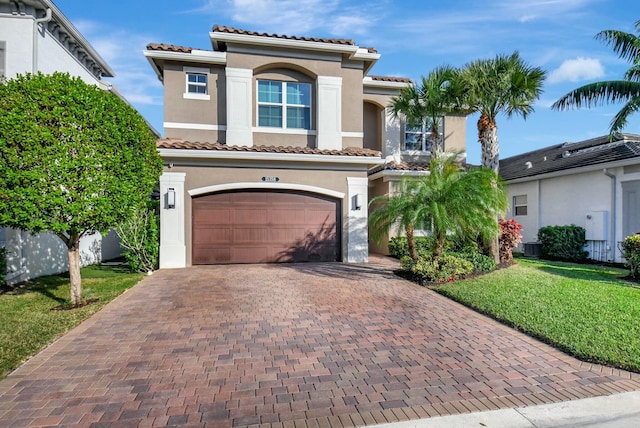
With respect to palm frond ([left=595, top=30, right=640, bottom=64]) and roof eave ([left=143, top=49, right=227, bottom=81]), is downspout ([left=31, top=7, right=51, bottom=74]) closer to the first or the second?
roof eave ([left=143, top=49, right=227, bottom=81])

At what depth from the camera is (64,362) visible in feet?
15.1

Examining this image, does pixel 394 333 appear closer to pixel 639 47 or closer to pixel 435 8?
pixel 435 8

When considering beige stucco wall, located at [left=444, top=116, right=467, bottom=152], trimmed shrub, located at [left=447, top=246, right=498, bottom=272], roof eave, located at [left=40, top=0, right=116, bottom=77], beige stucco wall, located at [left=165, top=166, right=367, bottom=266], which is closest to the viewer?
trimmed shrub, located at [left=447, top=246, right=498, bottom=272]

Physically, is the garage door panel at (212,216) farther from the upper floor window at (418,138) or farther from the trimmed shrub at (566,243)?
the trimmed shrub at (566,243)

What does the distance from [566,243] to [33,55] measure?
780 inches

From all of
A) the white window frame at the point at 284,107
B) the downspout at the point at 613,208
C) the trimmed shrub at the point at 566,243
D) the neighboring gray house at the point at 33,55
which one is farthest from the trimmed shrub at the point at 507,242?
the neighboring gray house at the point at 33,55

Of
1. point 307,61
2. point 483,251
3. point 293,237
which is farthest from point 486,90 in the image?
point 293,237

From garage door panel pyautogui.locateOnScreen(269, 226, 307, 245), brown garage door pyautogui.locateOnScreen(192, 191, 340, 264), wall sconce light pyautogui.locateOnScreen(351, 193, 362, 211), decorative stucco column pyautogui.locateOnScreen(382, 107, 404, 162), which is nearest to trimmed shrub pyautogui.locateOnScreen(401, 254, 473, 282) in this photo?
wall sconce light pyautogui.locateOnScreen(351, 193, 362, 211)

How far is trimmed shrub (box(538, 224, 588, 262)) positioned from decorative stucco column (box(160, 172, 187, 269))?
14.7 meters

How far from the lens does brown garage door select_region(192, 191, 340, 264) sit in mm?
12211

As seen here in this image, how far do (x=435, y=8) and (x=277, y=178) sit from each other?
7260 mm

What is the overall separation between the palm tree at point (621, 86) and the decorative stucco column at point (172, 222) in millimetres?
15472

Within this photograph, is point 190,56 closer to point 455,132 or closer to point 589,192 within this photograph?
point 455,132

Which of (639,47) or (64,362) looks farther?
(639,47)
